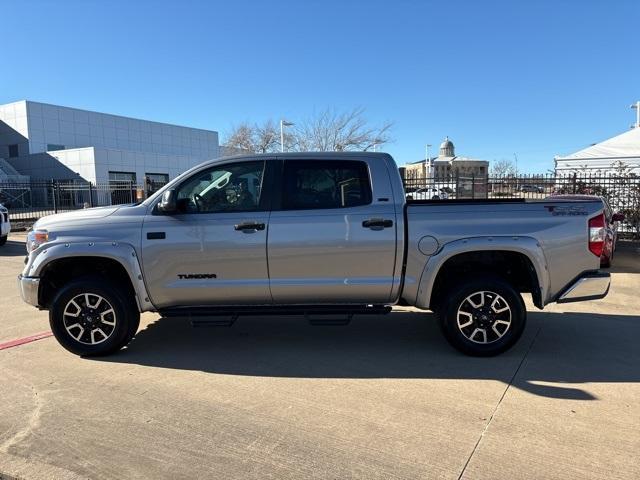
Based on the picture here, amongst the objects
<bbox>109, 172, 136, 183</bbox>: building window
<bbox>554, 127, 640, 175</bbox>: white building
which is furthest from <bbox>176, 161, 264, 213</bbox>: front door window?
<bbox>109, 172, 136, 183</bbox>: building window

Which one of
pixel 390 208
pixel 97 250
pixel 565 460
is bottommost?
pixel 565 460

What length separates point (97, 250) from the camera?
15.6 ft

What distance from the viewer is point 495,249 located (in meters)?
4.68

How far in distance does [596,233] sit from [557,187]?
11.4 m

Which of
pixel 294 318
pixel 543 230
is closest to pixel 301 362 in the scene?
pixel 294 318

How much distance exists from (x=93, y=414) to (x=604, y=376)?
4.28m

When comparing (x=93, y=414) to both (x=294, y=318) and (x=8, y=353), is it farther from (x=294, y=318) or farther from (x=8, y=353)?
(x=294, y=318)

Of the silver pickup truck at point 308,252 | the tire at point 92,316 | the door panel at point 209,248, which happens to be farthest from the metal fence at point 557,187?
the tire at point 92,316

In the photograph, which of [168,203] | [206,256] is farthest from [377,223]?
[168,203]

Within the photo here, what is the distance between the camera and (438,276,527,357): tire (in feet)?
15.6

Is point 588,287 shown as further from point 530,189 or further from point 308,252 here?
point 530,189

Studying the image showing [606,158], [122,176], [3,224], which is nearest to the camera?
[3,224]

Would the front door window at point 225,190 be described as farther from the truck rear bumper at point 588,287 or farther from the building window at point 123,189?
the building window at point 123,189

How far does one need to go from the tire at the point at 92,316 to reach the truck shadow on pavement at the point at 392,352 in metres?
0.20
